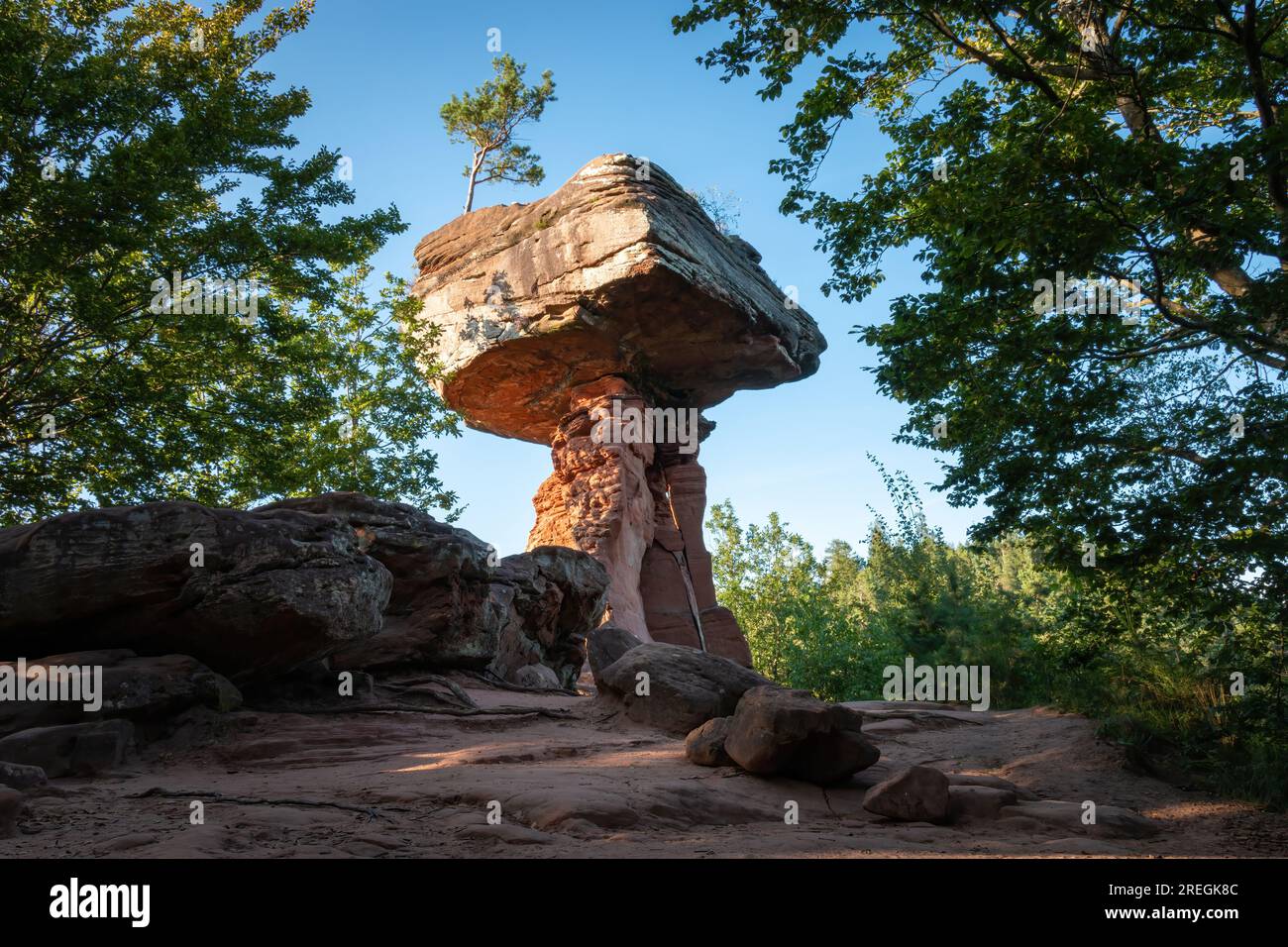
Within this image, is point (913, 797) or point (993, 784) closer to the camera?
point (913, 797)

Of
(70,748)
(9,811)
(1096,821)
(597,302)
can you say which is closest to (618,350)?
(597,302)

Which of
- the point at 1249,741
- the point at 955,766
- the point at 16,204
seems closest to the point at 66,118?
the point at 16,204

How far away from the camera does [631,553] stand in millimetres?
21312

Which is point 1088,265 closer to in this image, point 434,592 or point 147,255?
point 434,592

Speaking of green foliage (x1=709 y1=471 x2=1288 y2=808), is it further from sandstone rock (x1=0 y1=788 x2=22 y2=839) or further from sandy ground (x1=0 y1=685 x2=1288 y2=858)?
sandstone rock (x1=0 y1=788 x2=22 y2=839)

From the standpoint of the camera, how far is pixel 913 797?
5.80 m

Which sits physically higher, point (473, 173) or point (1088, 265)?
point (473, 173)

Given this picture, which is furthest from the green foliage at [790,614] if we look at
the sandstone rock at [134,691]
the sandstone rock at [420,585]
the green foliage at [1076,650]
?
the sandstone rock at [134,691]

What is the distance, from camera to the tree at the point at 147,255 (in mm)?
10867

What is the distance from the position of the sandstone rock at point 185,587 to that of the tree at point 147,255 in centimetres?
499

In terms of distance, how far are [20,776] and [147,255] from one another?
9448mm

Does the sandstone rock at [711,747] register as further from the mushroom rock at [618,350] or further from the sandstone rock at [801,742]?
the mushroom rock at [618,350]

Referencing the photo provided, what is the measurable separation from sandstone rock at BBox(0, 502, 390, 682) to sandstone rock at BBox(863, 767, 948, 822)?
5887 mm

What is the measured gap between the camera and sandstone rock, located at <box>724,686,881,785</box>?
6531mm
